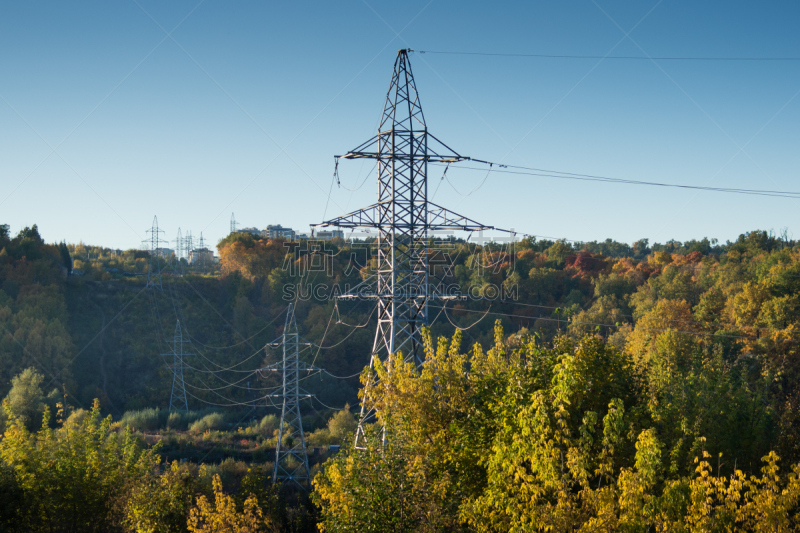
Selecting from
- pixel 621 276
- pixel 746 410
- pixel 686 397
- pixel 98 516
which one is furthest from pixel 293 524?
pixel 621 276

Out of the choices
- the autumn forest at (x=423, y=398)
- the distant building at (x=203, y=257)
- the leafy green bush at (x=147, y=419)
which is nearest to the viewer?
the autumn forest at (x=423, y=398)

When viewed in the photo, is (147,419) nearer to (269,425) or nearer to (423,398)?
(269,425)

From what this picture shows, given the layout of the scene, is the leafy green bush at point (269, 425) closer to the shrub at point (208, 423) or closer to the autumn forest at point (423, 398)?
the autumn forest at point (423, 398)

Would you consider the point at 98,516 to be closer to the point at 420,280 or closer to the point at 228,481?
the point at 420,280

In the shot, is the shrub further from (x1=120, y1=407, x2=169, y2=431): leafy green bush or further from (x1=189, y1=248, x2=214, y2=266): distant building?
(x1=189, y1=248, x2=214, y2=266): distant building

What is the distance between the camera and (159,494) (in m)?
15.3

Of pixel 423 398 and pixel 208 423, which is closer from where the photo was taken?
pixel 423 398

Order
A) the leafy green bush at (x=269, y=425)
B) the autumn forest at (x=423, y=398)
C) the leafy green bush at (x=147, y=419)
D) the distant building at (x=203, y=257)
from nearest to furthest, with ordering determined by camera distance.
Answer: the autumn forest at (x=423, y=398), the leafy green bush at (x=147, y=419), the leafy green bush at (x=269, y=425), the distant building at (x=203, y=257)

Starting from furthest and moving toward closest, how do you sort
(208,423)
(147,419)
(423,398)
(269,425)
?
1. (269,425)
2. (208,423)
3. (147,419)
4. (423,398)

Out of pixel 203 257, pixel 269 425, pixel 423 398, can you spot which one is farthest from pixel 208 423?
pixel 203 257

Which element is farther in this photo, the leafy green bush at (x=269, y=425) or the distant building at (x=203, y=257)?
Result: the distant building at (x=203, y=257)

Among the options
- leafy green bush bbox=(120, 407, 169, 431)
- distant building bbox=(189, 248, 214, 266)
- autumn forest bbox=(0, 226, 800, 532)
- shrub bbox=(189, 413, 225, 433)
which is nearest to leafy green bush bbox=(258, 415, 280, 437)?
autumn forest bbox=(0, 226, 800, 532)

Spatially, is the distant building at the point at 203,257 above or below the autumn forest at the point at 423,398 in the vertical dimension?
above

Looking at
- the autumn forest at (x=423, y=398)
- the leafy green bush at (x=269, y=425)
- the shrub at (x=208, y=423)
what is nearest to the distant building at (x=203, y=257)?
the autumn forest at (x=423, y=398)
